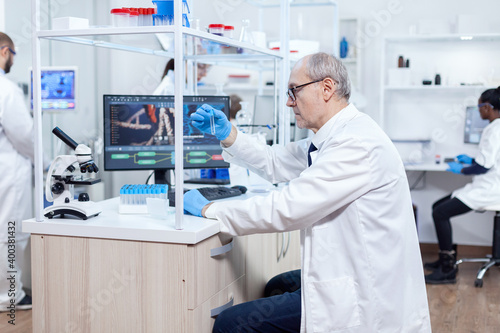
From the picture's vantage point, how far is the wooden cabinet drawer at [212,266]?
1.63m

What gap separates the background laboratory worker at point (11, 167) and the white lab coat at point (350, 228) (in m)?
1.86

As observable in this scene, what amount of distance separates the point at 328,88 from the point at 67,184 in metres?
0.90

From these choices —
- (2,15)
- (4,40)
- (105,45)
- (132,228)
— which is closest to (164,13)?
(105,45)

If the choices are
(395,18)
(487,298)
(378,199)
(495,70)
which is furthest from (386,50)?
(378,199)

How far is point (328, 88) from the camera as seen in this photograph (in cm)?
181

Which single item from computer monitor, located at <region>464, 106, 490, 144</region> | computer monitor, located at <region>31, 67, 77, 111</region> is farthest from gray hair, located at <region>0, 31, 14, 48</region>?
computer monitor, located at <region>464, 106, 490, 144</region>

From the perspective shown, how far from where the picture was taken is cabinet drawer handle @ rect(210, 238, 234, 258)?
1.75 meters

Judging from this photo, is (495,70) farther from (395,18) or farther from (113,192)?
(113,192)

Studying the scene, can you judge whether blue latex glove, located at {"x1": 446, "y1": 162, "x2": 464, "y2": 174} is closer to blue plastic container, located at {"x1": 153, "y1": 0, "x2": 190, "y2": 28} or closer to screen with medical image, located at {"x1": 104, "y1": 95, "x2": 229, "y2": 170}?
screen with medical image, located at {"x1": 104, "y1": 95, "x2": 229, "y2": 170}

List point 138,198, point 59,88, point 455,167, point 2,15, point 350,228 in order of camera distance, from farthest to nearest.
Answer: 1. point 455,167
2. point 2,15
3. point 59,88
4. point 138,198
5. point 350,228

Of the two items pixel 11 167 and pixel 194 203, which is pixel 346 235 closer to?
pixel 194 203

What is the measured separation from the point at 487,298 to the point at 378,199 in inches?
90.6

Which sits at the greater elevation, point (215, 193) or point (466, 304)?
point (215, 193)

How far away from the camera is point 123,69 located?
510cm
